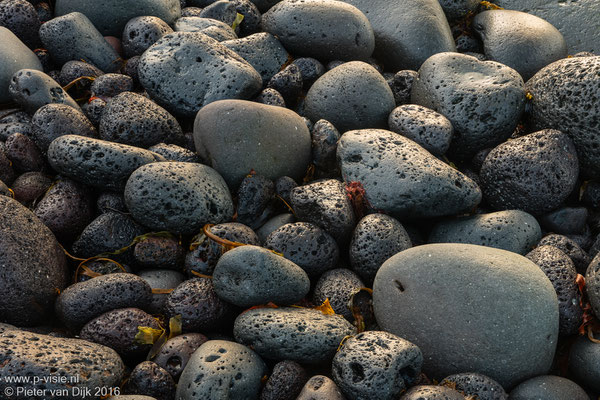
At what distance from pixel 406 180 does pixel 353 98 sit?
0.97 metres

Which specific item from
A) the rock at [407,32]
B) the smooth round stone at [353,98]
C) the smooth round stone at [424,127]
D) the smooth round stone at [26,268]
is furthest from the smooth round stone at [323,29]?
the smooth round stone at [26,268]

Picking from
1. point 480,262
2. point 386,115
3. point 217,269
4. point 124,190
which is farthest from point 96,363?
point 386,115

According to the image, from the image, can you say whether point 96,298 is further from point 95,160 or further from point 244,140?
point 244,140

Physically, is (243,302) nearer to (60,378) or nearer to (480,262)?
(60,378)

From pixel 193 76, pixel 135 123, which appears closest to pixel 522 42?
pixel 193 76

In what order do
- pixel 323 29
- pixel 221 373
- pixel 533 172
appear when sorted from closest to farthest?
pixel 221 373
pixel 533 172
pixel 323 29

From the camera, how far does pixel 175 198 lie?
3604 mm

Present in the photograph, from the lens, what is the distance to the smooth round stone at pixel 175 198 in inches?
140

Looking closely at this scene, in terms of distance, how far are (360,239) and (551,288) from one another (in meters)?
1.12

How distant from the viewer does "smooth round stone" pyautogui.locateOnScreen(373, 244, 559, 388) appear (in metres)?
3.10

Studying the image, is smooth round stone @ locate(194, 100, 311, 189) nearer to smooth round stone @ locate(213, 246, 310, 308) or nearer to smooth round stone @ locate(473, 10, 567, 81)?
smooth round stone @ locate(213, 246, 310, 308)

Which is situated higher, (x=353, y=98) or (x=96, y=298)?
(x=353, y=98)

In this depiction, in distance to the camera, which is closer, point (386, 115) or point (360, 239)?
point (360, 239)

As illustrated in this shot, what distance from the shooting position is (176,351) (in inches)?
122
